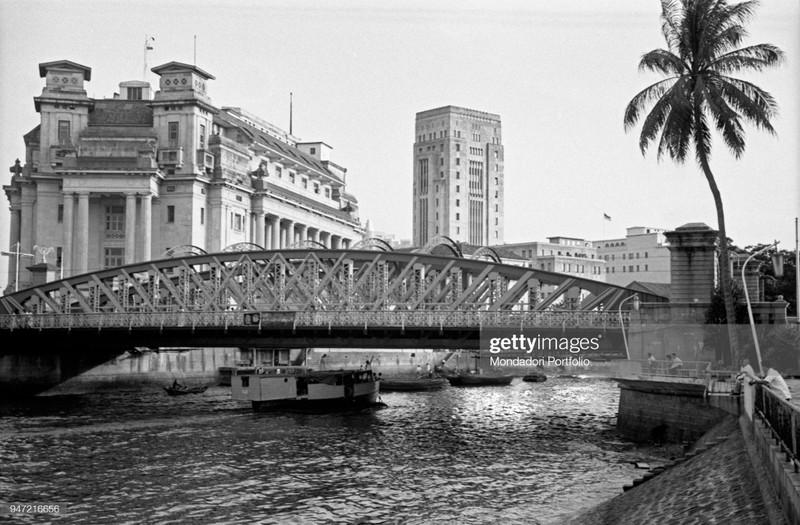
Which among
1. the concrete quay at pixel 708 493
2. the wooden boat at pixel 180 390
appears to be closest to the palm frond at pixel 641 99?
the concrete quay at pixel 708 493

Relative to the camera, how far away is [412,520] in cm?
3512

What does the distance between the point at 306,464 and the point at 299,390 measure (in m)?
31.2

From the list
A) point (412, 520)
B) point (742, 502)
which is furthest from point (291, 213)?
point (742, 502)

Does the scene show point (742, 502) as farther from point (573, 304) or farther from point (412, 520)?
point (573, 304)

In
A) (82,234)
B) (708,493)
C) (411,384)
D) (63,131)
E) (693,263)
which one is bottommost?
(411,384)

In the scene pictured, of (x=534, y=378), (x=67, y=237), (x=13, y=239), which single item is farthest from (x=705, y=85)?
(x=13, y=239)

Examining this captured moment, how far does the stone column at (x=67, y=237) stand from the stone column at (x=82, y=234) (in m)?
0.97

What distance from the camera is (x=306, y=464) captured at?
1875 inches

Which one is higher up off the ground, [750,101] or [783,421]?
[750,101]

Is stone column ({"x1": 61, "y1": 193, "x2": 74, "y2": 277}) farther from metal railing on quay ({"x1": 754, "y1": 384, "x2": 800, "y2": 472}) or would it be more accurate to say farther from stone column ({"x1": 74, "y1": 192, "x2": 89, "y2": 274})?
metal railing on quay ({"x1": 754, "y1": 384, "x2": 800, "y2": 472})

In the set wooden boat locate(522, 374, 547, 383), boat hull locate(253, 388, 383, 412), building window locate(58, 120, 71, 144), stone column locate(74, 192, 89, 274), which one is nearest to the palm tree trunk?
boat hull locate(253, 388, 383, 412)

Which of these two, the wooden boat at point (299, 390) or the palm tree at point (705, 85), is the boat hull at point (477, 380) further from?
the palm tree at point (705, 85)

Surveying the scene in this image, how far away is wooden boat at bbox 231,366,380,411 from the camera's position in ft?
254

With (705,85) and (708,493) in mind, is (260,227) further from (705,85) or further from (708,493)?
(708,493)
